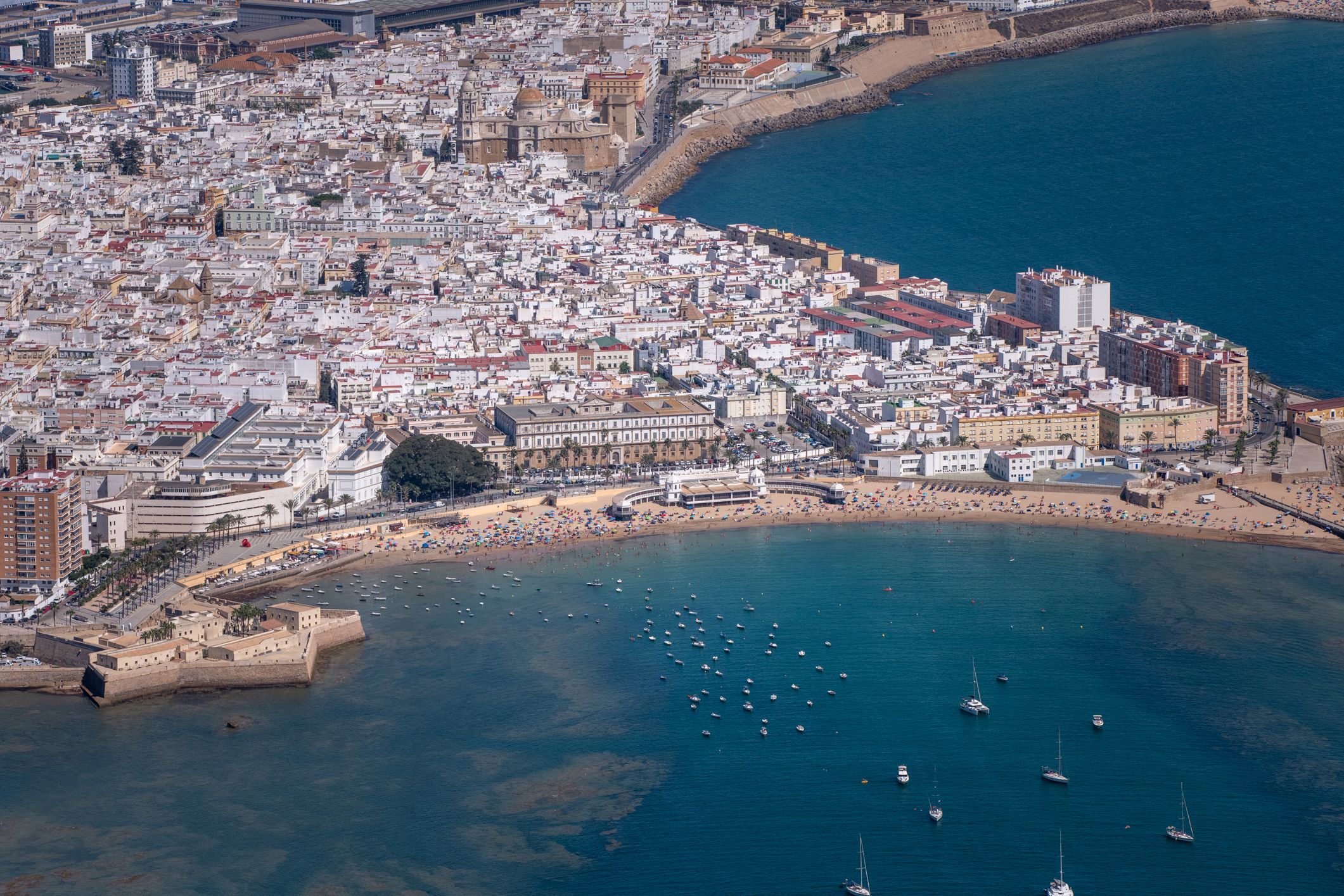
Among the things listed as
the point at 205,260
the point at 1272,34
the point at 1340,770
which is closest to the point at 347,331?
the point at 205,260

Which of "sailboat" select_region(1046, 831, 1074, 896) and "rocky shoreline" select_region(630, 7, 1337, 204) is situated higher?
"rocky shoreline" select_region(630, 7, 1337, 204)

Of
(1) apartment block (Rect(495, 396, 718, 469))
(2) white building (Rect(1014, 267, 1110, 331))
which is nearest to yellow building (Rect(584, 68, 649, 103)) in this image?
(2) white building (Rect(1014, 267, 1110, 331))

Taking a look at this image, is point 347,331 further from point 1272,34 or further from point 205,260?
point 1272,34

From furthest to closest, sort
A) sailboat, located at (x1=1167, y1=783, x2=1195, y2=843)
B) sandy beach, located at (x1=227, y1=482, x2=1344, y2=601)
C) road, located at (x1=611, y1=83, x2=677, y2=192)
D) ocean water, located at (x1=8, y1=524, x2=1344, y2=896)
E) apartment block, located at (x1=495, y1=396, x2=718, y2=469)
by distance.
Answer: road, located at (x1=611, y1=83, x2=677, y2=192), apartment block, located at (x1=495, y1=396, x2=718, y2=469), sandy beach, located at (x1=227, y1=482, x2=1344, y2=601), sailboat, located at (x1=1167, y1=783, x2=1195, y2=843), ocean water, located at (x1=8, y1=524, x2=1344, y2=896)

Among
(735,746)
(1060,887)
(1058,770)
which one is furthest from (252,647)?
(1060,887)

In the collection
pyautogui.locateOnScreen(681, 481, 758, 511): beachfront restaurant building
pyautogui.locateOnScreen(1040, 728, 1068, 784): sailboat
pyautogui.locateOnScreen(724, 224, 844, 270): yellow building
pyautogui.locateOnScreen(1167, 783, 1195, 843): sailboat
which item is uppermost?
pyautogui.locateOnScreen(724, 224, 844, 270): yellow building

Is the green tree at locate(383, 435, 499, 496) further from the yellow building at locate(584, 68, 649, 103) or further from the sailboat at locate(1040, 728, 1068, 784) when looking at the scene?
the yellow building at locate(584, 68, 649, 103)

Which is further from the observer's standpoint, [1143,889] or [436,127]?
[436,127]
